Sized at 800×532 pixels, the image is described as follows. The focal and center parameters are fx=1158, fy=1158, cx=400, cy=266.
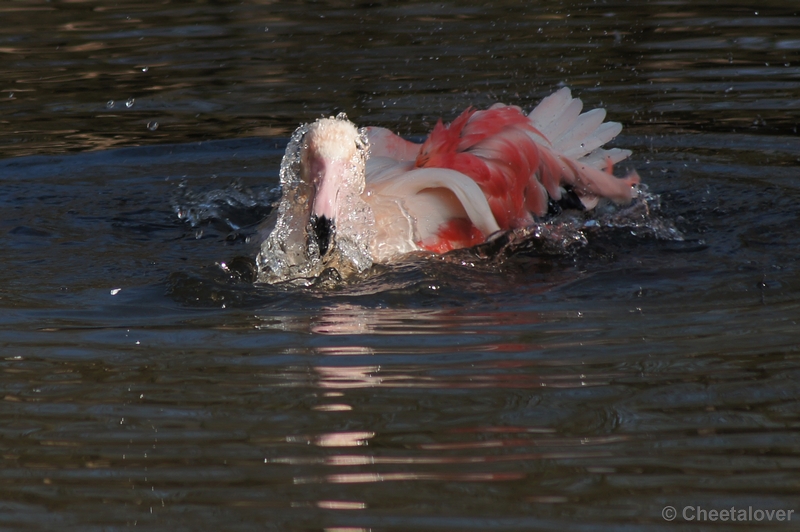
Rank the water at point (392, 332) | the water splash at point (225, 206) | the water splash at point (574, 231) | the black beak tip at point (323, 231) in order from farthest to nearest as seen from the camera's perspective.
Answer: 1. the water splash at point (225, 206)
2. the water splash at point (574, 231)
3. the black beak tip at point (323, 231)
4. the water at point (392, 332)

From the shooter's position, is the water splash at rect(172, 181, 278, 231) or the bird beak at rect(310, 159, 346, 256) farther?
the water splash at rect(172, 181, 278, 231)

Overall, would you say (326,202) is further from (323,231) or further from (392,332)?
(392,332)

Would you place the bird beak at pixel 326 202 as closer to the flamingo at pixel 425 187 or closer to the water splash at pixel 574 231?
the flamingo at pixel 425 187

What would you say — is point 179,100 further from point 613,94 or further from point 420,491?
point 420,491

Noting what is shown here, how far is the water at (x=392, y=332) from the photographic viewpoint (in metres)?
2.64

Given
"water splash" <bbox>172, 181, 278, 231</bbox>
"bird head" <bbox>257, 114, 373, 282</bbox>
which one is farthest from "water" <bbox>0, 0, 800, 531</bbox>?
"bird head" <bbox>257, 114, 373, 282</bbox>

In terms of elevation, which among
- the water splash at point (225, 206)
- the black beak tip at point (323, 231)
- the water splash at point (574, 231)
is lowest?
the water splash at point (225, 206)

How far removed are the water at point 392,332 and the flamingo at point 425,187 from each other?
18 centimetres

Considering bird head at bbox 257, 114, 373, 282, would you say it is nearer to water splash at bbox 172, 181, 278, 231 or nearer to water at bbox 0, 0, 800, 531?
water at bbox 0, 0, 800, 531

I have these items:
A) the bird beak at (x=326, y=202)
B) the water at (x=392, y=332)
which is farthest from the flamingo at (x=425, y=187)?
the water at (x=392, y=332)

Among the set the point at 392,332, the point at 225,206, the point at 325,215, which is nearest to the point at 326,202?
the point at 325,215

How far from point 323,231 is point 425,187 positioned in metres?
0.54

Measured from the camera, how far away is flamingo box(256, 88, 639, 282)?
463 cm

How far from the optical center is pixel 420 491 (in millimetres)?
2594
